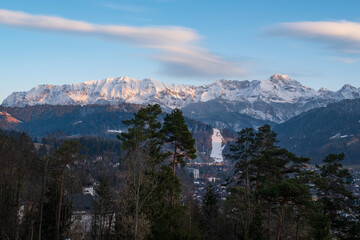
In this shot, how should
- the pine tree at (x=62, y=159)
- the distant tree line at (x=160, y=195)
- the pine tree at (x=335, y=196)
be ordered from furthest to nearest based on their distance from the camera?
the pine tree at (x=335, y=196) → the pine tree at (x=62, y=159) → the distant tree line at (x=160, y=195)

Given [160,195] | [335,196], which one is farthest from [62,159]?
[335,196]

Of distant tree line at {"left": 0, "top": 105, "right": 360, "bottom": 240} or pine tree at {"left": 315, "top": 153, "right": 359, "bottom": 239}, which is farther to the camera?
pine tree at {"left": 315, "top": 153, "right": 359, "bottom": 239}

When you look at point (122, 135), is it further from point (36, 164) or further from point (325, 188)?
point (36, 164)

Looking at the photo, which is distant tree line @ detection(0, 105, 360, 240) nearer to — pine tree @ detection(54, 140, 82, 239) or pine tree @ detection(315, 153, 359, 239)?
pine tree @ detection(54, 140, 82, 239)

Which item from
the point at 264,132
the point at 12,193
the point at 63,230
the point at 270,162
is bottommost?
the point at 63,230

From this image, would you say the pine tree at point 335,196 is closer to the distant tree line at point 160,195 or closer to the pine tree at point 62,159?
the distant tree line at point 160,195

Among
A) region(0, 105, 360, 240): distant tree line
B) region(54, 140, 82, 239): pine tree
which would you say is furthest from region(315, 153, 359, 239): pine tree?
region(54, 140, 82, 239): pine tree

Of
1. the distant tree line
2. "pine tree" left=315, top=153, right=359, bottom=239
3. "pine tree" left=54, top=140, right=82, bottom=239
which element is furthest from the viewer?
"pine tree" left=315, top=153, right=359, bottom=239

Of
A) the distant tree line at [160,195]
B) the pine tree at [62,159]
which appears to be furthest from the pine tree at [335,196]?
the pine tree at [62,159]

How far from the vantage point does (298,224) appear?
4706cm

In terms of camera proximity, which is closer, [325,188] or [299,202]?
[299,202]

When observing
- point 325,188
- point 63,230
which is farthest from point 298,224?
point 63,230

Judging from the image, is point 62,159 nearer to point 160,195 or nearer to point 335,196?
point 160,195

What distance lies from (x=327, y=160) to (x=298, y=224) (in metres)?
7.95
